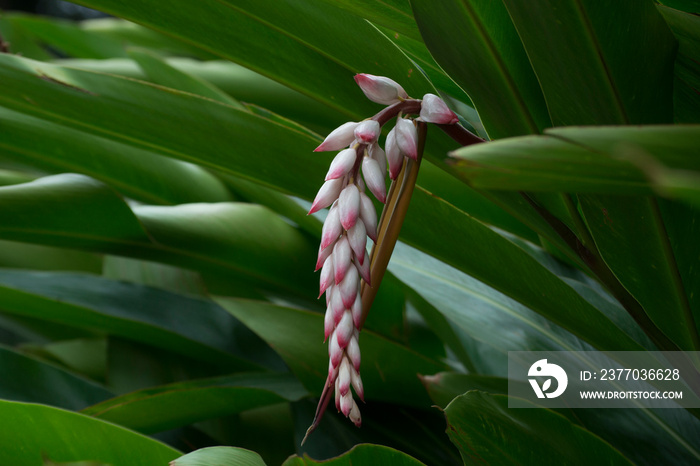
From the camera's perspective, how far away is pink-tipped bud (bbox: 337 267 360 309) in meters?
0.30

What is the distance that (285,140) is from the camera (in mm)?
509

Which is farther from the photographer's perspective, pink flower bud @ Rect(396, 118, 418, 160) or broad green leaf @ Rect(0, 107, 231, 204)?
broad green leaf @ Rect(0, 107, 231, 204)

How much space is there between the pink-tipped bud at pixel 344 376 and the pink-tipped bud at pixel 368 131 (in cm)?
11

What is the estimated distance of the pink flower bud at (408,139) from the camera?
300 mm

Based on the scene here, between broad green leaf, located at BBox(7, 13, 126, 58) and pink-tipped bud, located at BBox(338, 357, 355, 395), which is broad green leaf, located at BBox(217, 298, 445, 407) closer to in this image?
pink-tipped bud, located at BBox(338, 357, 355, 395)

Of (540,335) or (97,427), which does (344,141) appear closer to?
(97,427)

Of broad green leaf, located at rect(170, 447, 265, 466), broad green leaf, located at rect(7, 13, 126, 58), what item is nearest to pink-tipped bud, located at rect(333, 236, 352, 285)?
broad green leaf, located at rect(170, 447, 265, 466)

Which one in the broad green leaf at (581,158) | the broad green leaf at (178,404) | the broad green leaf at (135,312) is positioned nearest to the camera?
the broad green leaf at (581,158)

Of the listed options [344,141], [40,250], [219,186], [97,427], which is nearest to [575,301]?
[344,141]

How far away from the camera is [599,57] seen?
13.9 inches

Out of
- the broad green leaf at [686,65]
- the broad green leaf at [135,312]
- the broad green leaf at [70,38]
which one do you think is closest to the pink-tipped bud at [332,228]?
the broad green leaf at [686,65]

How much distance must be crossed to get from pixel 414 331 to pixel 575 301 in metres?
0.32

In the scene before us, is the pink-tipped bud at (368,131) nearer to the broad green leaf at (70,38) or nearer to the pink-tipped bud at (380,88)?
the pink-tipped bud at (380,88)

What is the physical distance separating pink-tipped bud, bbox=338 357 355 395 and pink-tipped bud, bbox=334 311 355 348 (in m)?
0.01
